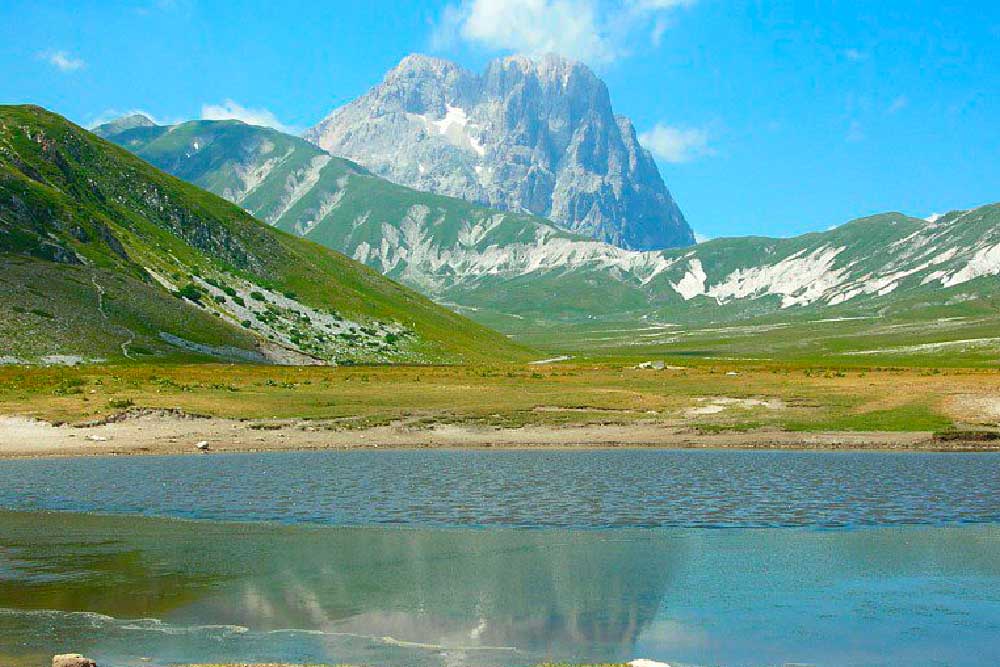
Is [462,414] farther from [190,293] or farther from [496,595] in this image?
[190,293]

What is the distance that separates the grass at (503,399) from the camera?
69.6 meters

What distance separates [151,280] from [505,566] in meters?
118

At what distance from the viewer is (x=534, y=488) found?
1754 inches

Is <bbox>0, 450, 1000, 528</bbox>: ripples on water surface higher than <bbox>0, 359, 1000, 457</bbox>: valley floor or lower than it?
lower

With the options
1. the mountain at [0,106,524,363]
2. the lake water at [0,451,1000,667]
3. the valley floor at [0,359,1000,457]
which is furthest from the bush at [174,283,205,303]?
the lake water at [0,451,1000,667]

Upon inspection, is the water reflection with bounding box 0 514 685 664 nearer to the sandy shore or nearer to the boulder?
the boulder

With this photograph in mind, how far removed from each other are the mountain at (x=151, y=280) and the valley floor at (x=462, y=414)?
19130 millimetres

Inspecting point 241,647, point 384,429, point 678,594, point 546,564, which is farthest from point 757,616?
point 384,429

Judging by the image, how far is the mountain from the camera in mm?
110188

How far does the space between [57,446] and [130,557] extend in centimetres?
3382

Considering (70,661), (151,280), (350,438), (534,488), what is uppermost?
(151,280)

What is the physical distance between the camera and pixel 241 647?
783 inches

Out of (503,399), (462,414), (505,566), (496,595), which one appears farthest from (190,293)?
(496,595)

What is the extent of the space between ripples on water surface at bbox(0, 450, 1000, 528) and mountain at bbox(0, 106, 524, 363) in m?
55.2
